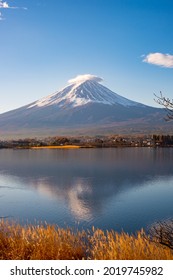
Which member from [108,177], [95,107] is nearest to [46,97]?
[95,107]

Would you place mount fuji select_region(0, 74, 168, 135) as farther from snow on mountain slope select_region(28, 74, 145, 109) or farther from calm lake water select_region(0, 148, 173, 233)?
calm lake water select_region(0, 148, 173, 233)

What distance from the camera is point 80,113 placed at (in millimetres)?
91062

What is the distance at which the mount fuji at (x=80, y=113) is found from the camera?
7650 cm

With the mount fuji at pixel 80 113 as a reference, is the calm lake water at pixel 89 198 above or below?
below

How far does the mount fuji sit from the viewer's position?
76.5 m

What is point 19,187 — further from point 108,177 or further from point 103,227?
point 103,227

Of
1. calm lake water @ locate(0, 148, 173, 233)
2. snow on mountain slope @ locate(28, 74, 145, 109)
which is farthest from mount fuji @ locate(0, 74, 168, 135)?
calm lake water @ locate(0, 148, 173, 233)

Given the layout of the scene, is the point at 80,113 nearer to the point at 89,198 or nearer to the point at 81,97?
the point at 81,97

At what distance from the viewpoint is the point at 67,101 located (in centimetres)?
9594

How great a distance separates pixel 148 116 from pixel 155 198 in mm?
75379

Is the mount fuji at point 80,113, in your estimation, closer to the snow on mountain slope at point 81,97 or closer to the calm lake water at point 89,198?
the snow on mountain slope at point 81,97

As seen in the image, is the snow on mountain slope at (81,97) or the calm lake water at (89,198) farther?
the snow on mountain slope at (81,97)

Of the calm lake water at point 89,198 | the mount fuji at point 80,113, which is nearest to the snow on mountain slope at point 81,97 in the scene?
the mount fuji at point 80,113

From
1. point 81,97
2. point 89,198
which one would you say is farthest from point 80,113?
point 89,198
